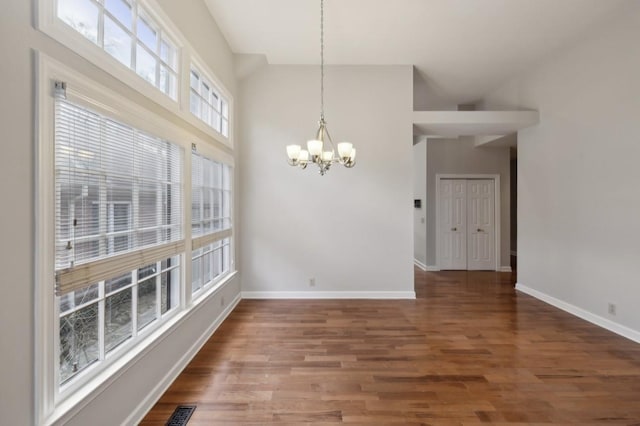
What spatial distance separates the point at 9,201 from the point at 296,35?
11.8 feet

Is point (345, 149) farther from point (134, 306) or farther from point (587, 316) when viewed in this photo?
point (587, 316)

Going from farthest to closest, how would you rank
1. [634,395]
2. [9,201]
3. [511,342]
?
[511,342] < [634,395] < [9,201]

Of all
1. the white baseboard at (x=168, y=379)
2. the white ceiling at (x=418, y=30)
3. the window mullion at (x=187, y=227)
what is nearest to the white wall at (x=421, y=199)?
the white ceiling at (x=418, y=30)

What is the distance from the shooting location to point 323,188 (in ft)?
15.6

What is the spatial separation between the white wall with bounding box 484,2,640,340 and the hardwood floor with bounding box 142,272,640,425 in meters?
0.53

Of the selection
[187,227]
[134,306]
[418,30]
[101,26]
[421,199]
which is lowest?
[134,306]

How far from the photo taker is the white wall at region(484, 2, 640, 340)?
3396mm

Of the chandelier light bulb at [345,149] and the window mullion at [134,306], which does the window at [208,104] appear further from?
the window mullion at [134,306]

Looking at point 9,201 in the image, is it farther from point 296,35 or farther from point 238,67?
point 238,67

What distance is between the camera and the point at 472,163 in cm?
688

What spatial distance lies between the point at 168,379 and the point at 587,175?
5.07 metres

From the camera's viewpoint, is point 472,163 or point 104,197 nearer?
point 104,197

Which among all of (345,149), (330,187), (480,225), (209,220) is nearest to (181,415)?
(209,220)

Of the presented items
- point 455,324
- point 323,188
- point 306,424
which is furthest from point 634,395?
point 323,188
